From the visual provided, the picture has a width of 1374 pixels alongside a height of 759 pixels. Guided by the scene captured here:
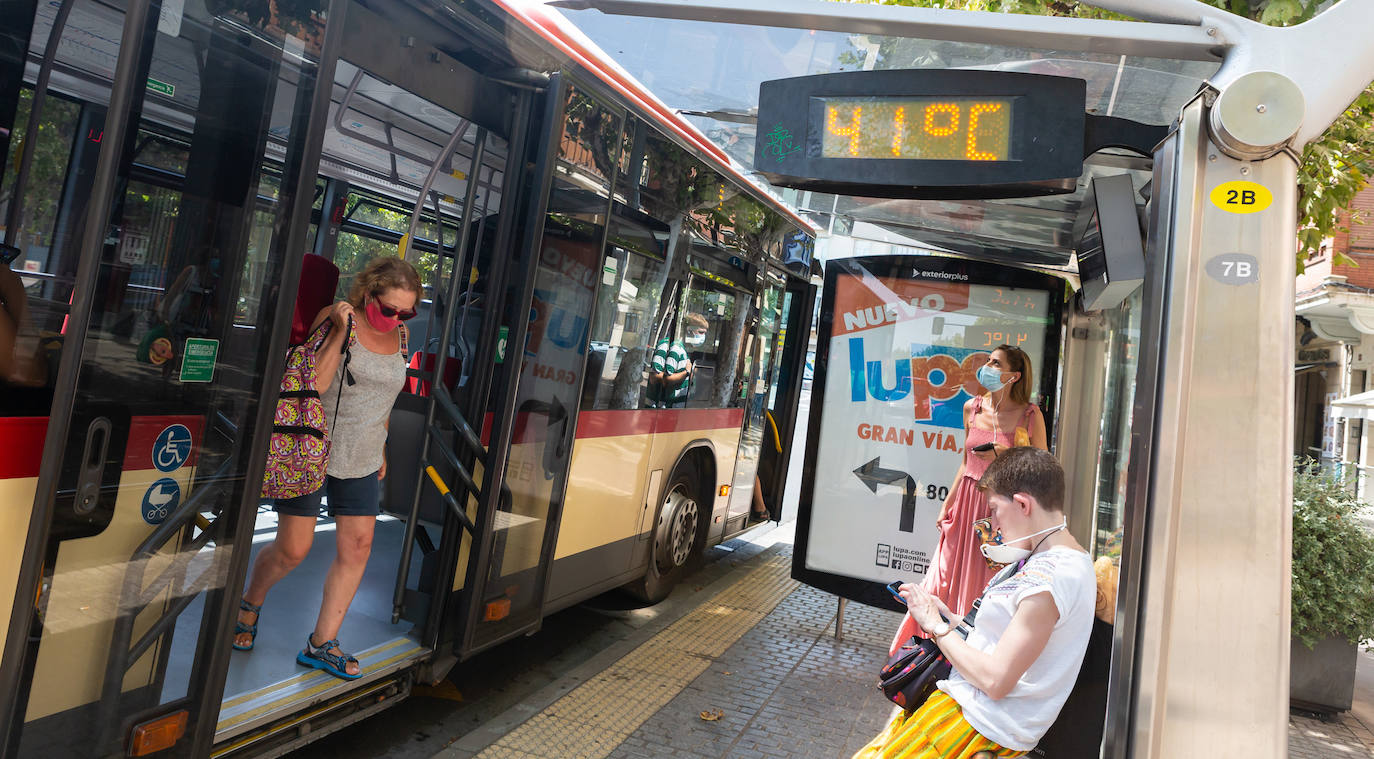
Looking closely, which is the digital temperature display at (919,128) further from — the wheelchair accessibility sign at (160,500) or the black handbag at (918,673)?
the wheelchair accessibility sign at (160,500)

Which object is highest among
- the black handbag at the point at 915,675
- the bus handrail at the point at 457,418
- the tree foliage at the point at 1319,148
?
the tree foliage at the point at 1319,148

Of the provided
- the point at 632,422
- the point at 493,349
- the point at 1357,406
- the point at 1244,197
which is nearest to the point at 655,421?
the point at 632,422

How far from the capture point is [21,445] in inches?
97.4

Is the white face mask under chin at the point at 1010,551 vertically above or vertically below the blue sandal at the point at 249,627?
above

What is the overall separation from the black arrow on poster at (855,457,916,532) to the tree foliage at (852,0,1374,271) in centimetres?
255

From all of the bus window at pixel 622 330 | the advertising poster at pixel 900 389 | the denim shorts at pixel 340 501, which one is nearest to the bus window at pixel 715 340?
the bus window at pixel 622 330

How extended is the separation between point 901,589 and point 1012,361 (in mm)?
2895

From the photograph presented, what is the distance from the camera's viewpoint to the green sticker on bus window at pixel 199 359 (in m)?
2.83

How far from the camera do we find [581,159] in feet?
15.0

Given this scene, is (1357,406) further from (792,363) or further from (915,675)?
(915,675)

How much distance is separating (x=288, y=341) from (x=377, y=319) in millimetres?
925

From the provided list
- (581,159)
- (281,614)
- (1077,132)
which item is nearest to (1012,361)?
(581,159)

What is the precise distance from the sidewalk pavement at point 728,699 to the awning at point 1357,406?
7.69m

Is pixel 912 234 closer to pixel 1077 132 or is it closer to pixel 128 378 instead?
pixel 1077 132
